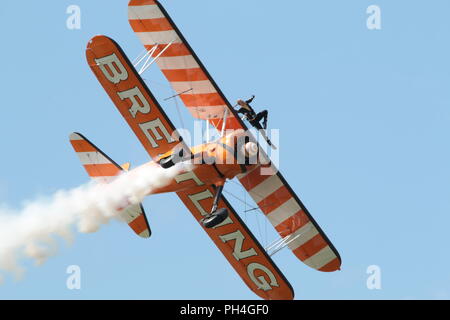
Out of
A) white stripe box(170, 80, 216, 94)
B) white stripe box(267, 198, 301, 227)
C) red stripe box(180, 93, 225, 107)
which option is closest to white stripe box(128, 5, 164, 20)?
white stripe box(170, 80, 216, 94)

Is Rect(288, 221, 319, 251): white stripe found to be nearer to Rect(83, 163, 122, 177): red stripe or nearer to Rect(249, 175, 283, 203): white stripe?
Rect(249, 175, 283, 203): white stripe

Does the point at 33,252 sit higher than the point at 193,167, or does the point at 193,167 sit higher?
the point at 193,167

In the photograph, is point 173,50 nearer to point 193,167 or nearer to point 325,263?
point 193,167

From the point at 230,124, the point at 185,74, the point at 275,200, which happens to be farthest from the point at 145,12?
the point at 275,200

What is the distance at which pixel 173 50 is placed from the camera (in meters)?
21.5

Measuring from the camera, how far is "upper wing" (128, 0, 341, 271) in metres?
21.3

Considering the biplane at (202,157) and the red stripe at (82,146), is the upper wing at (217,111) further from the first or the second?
the red stripe at (82,146)

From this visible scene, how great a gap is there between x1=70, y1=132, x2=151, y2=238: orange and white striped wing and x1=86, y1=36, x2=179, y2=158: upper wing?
1343 millimetres

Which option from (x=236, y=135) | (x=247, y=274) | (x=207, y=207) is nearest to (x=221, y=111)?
(x=236, y=135)

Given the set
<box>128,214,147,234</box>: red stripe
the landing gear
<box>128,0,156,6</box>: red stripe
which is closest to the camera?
<box>128,0,156,6</box>: red stripe

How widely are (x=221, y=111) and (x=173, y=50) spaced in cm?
156

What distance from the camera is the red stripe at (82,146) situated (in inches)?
910

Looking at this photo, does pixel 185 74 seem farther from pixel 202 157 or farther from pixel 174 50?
pixel 202 157

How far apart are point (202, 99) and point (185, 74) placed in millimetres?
625
